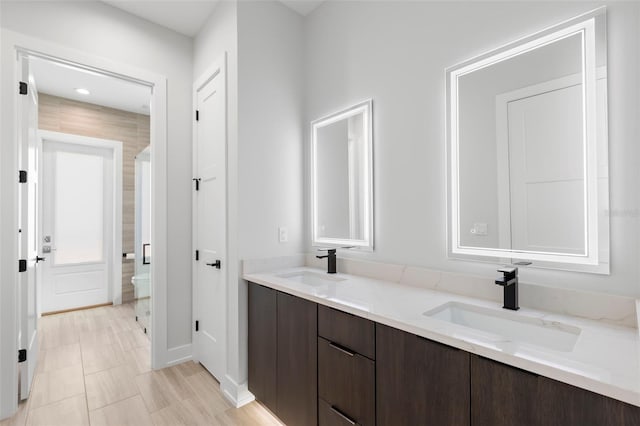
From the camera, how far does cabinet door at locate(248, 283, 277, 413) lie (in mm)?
1808

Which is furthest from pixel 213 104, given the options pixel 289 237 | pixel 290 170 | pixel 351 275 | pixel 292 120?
pixel 351 275

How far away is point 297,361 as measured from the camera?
162 cm

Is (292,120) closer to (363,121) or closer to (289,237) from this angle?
(363,121)

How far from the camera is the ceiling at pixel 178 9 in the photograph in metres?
2.29

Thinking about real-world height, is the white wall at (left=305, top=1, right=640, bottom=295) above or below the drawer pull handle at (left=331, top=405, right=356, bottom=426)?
above

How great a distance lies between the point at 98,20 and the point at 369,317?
2.82 m

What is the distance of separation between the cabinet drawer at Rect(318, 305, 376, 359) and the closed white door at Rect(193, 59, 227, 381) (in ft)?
3.24

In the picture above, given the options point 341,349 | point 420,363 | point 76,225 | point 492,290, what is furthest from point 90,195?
point 492,290

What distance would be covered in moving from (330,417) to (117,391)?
5.50ft

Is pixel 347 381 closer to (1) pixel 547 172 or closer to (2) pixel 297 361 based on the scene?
(2) pixel 297 361

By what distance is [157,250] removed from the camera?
98.4 inches

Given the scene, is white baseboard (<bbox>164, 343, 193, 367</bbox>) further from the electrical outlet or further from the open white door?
the electrical outlet

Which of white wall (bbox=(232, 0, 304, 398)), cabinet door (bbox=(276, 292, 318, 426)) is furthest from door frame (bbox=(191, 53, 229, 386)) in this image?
cabinet door (bbox=(276, 292, 318, 426))

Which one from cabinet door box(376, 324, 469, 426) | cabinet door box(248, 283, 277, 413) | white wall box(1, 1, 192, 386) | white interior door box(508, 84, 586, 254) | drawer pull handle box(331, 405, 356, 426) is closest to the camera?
cabinet door box(376, 324, 469, 426)
